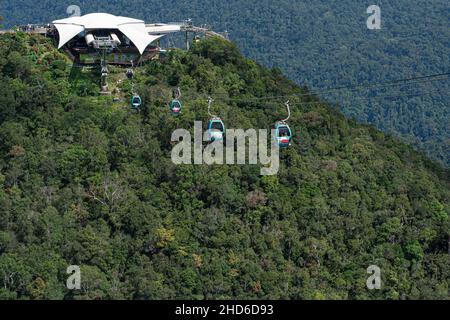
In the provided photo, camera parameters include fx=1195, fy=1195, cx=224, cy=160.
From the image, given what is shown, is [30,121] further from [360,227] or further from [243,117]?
[360,227]

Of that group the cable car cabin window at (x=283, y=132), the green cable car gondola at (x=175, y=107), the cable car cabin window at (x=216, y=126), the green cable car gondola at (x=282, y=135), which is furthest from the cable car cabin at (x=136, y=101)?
the cable car cabin window at (x=283, y=132)

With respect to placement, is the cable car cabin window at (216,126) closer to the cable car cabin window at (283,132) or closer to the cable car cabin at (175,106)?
the cable car cabin window at (283,132)

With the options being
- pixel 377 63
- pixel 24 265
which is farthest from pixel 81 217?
pixel 377 63

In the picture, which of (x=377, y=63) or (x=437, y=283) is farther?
(x=377, y=63)

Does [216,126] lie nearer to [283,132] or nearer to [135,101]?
[283,132]

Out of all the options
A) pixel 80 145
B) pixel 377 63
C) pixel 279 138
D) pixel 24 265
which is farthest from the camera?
pixel 377 63

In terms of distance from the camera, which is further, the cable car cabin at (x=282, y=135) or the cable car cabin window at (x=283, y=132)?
the cable car cabin window at (x=283, y=132)

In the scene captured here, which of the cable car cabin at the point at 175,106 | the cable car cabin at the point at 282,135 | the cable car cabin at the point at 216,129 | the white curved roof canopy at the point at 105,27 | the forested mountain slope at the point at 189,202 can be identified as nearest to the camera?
the forested mountain slope at the point at 189,202
